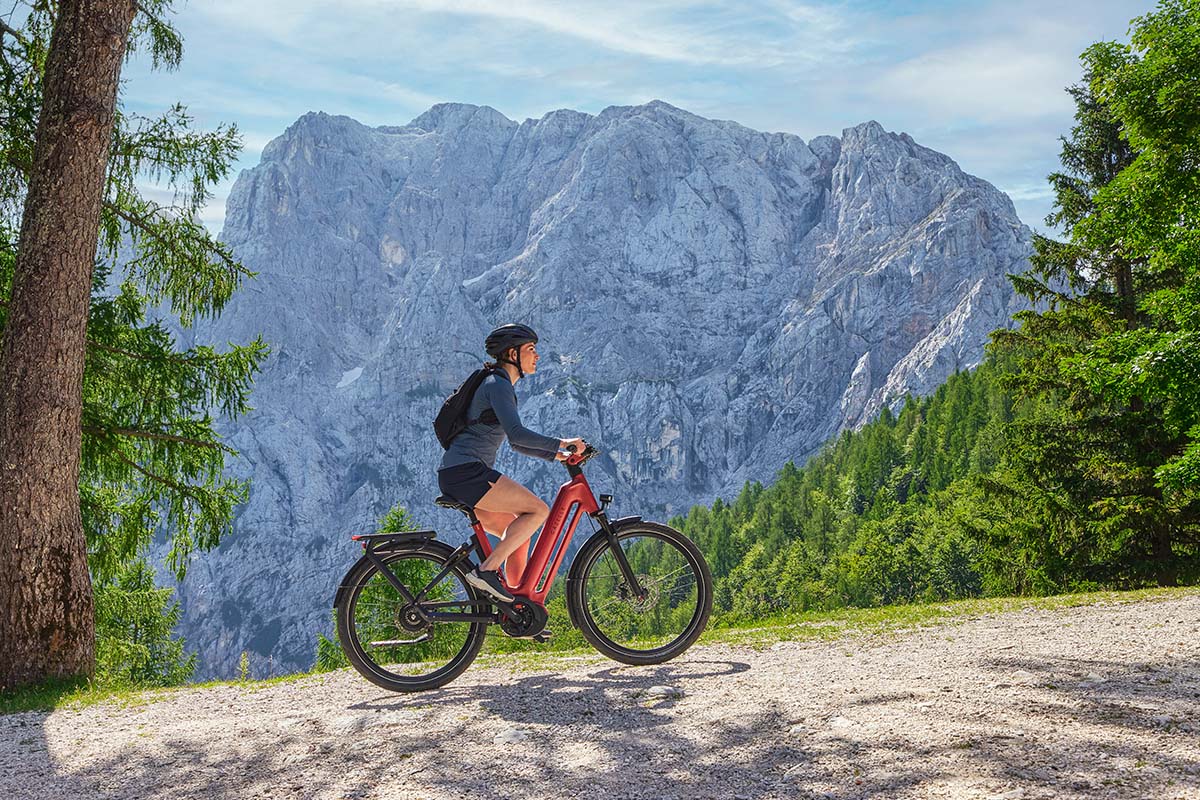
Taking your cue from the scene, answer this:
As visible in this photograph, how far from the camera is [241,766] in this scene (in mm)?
5133

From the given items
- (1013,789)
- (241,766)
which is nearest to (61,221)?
(241,766)

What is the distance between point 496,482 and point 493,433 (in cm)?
40

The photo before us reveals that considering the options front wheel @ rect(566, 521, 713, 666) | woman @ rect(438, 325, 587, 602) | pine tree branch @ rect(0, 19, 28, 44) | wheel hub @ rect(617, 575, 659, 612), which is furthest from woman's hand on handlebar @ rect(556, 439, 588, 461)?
pine tree branch @ rect(0, 19, 28, 44)

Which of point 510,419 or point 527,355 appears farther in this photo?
point 527,355

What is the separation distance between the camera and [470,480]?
6582 mm

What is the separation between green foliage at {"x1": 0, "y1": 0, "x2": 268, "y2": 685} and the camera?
35.7 feet

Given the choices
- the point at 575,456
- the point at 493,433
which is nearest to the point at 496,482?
the point at 493,433

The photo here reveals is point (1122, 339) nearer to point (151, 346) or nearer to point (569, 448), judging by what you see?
point (569, 448)

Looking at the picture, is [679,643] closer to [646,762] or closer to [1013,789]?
[646,762]

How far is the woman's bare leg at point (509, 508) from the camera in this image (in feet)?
21.6

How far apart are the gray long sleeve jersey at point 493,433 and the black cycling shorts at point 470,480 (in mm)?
48

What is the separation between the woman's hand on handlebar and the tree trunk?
5225mm

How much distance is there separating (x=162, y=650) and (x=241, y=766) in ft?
116

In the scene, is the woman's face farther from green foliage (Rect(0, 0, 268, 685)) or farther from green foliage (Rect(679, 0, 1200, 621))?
green foliage (Rect(679, 0, 1200, 621))
